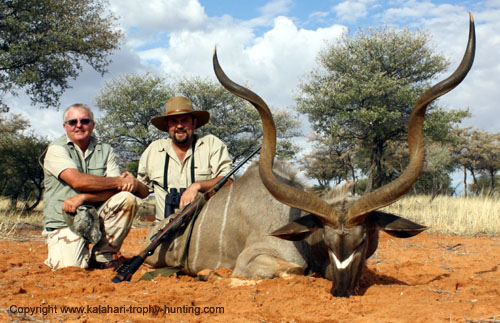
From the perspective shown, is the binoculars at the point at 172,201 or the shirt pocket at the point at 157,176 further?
the shirt pocket at the point at 157,176

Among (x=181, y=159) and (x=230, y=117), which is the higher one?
(x=230, y=117)

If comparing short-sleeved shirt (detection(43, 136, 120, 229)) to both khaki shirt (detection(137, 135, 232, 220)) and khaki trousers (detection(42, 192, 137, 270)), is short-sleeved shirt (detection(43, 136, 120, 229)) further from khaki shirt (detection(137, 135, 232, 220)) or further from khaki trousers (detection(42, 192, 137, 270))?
khaki shirt (detection(137, 135, 232, 220))

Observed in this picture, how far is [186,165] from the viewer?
5.06 meters

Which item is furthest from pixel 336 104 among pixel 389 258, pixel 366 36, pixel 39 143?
pixel 389 258

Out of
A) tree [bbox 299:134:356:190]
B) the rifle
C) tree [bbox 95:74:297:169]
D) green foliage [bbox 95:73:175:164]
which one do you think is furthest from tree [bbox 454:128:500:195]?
the rifle

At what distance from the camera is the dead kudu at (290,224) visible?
126 inches

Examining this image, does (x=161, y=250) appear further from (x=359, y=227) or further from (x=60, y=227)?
(x=359, y=227)

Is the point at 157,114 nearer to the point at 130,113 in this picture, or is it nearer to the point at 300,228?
the point at 130,113

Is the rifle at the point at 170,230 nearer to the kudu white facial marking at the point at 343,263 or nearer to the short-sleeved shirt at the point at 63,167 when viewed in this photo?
the short-sleeved shirt at the point at 63,167

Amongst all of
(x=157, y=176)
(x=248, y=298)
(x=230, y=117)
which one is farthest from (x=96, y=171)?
(x=230, y=117)

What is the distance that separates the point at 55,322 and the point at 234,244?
191cm

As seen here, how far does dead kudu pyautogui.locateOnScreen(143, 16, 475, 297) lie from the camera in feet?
10.5

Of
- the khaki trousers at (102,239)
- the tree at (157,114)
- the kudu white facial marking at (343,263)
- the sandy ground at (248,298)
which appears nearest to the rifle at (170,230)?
the sandy ground at (248,298)

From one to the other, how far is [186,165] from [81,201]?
120cm
